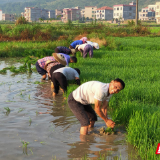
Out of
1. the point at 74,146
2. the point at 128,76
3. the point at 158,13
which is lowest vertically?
the point at 74,146

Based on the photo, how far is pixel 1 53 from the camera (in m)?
15.3

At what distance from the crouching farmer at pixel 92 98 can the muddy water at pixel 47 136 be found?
306mm

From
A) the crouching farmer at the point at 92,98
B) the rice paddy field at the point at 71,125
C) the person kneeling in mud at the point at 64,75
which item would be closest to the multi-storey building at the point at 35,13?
the rice paddy field at the point at 71,125

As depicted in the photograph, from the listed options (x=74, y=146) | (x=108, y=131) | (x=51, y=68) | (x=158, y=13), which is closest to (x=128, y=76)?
(x=51, y=68)

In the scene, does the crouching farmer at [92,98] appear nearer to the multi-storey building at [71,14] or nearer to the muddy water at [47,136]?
the muddy water at [47,136]

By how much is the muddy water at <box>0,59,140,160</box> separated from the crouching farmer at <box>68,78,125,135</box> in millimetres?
306

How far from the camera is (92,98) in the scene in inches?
162

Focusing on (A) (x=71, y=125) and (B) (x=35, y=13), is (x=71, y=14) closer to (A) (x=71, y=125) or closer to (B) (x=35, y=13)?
(B) (x=35, y=13)

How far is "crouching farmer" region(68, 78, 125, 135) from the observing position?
3.87 m

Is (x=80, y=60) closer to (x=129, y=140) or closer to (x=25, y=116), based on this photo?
(x=25, y=116)

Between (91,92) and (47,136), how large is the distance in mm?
1075

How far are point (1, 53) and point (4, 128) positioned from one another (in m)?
11.4

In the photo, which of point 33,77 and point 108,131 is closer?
point 108,131

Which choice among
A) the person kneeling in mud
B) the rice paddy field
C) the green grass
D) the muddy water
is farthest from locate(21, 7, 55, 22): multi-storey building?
the muddy water
